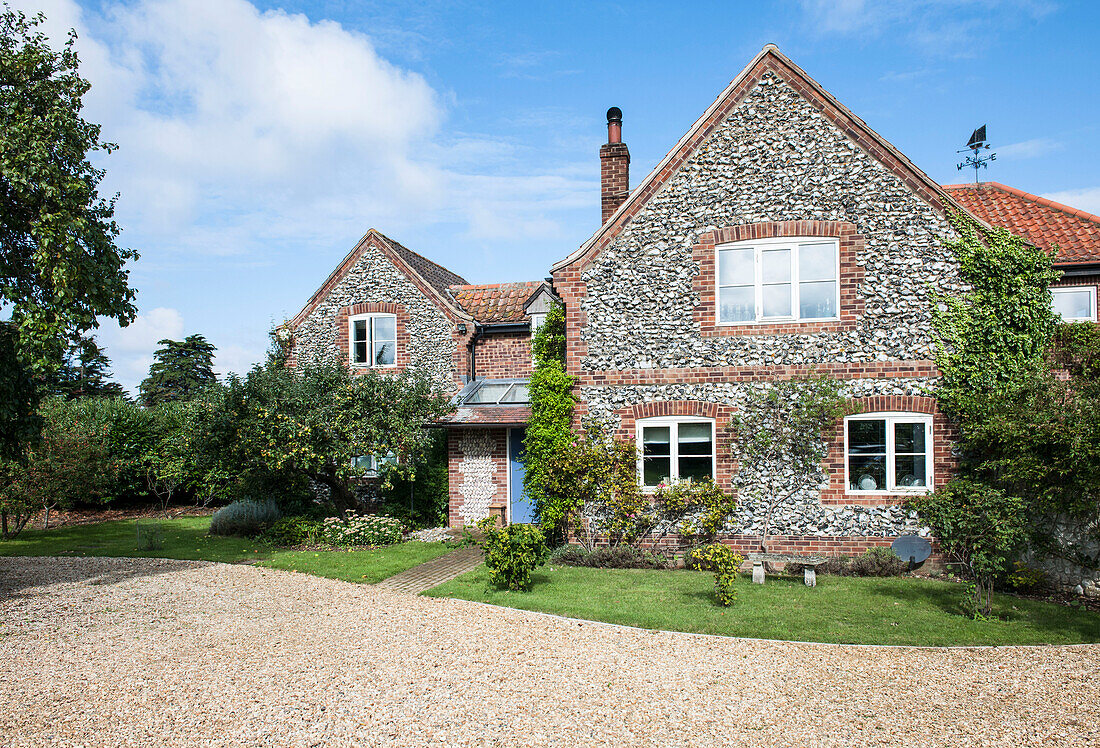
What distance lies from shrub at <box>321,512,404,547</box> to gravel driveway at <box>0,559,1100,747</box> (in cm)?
582

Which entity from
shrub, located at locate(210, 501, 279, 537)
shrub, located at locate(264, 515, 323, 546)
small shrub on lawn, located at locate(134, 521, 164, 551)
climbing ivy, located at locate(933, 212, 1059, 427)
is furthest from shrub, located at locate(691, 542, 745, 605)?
small shrub on lawn, located at locate(134, 521, 164, 551)

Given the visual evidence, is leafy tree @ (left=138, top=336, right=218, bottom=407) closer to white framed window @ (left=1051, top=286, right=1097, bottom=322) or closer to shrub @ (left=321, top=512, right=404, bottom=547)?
shrub @ (left=321, top=512, right=404, bottom=547)

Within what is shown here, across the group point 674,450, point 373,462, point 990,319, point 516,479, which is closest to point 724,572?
point 674,450

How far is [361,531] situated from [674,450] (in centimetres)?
780

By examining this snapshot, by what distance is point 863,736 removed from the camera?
19.6ft

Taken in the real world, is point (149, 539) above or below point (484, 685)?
below

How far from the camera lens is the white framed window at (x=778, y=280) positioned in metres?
13.3

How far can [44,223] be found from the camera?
1073cm

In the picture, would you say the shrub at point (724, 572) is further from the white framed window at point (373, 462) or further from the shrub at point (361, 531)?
the white framed window at point (373, 462)

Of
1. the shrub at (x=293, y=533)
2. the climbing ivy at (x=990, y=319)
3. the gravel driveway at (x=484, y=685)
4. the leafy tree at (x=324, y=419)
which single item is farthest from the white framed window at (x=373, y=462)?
the climbing ivy at (x=990, y=319)

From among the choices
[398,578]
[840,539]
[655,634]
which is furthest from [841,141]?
[398,578]

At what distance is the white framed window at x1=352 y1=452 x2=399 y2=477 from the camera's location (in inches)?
659

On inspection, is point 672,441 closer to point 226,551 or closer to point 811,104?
point 811,104

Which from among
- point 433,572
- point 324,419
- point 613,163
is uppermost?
point 613,163
